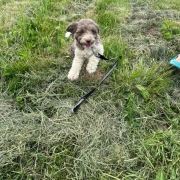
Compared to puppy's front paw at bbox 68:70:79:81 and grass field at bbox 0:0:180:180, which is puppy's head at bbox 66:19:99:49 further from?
grass field at bbox 0:0:180:180

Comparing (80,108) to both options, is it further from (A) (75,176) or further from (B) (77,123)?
(A) (75,176)

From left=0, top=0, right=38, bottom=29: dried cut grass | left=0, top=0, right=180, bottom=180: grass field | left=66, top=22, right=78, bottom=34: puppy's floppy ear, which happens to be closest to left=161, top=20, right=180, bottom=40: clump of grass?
left=0, top=0, right=180, bottom=180: grass field

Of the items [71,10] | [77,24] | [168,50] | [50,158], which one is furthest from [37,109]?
[71,10]

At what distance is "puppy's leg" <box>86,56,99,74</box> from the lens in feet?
11.0

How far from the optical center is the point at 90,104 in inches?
122

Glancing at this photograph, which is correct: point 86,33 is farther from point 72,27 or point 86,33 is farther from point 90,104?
point 90,104

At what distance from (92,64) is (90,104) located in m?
0.62

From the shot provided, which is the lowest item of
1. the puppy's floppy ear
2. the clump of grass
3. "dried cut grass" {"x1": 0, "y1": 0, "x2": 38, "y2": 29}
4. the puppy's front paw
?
the puppy's front paw

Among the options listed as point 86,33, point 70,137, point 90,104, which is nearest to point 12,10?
point 86,33

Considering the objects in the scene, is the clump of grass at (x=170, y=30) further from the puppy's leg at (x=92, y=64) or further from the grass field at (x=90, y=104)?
the puppy's leg at (x=92, y=64)

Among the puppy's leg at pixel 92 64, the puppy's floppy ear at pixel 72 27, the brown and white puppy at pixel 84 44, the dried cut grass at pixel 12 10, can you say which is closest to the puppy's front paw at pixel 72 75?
the brown and white puppy at pixel 84 44

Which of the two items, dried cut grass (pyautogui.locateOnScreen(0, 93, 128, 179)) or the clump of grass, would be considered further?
the clump of grass

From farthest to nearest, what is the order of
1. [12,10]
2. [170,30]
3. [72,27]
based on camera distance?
A: 1. [12,10]
2. [170,30]
3. [72,27]

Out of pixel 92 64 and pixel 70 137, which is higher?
pixel 92 64
